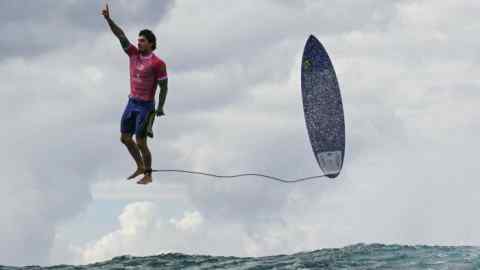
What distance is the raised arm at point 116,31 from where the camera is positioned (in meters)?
16.4

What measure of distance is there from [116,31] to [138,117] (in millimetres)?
2131

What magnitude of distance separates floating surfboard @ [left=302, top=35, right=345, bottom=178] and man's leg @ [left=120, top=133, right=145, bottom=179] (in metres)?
5.53

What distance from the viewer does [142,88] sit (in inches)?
647

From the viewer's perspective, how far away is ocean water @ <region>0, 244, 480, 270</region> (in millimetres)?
19359

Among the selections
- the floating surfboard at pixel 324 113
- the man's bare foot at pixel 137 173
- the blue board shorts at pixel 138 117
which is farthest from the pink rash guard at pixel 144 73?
the floating surfboard at pixel 324 113

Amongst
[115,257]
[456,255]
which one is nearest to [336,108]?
[456,255]

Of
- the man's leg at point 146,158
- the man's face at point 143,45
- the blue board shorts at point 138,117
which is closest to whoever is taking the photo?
the man's face at point 143,45

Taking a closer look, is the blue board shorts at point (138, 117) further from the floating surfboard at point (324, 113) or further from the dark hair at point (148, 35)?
the floating surfboard at point (324, 113)

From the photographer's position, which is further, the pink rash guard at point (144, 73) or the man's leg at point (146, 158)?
the man's leg at point (146, 158)

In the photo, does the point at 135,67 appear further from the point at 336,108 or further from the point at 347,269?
the point at 347,269

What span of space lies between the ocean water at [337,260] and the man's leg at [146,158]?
204 inches

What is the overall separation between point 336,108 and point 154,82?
19.7 ft

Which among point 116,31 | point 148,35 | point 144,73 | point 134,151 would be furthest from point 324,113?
point 116,31

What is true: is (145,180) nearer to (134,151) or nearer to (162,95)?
(134,151)
